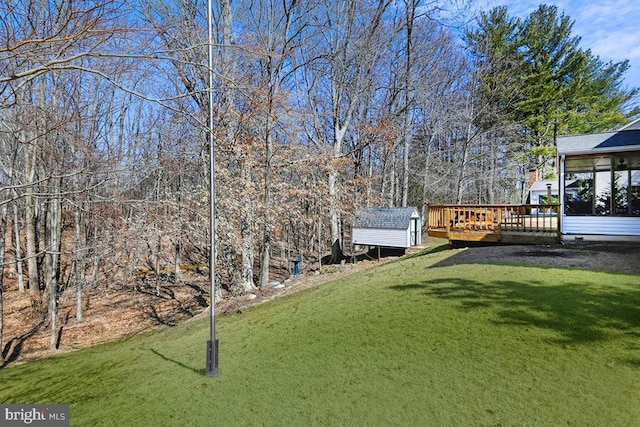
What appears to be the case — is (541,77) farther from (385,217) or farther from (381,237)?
(381,237)

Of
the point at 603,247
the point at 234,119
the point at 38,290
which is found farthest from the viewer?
the point at 38,290

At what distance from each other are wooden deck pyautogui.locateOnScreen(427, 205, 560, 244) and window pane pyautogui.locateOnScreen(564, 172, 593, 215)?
14.9 inches

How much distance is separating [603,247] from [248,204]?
9.08 metres

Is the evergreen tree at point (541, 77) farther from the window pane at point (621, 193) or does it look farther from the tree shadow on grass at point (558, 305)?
the tree shadow on grass at point (558, 305)

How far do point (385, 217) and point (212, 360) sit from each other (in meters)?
12.9

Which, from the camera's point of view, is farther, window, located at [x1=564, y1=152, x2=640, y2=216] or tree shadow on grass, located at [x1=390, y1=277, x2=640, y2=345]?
window, located at [x1=564, y1=152, x2=640, y2=216]

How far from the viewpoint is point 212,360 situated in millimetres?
3975

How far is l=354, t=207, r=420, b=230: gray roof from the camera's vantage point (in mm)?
15513

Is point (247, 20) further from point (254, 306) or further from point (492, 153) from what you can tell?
point (492, 153)

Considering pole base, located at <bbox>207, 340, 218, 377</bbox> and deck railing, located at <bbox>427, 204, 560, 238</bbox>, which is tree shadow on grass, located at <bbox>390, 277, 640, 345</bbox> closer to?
pole base, located at <bbox>207, 340, 218, 377</bbox>

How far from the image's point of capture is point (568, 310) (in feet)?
14.6

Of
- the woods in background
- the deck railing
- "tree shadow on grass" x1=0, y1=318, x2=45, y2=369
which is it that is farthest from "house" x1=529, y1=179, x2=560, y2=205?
"tree shadow on grass" x1=0, y1=318, x2=45, y2=369

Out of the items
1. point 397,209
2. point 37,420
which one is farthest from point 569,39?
point 37,420

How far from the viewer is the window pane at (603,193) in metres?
8.88
